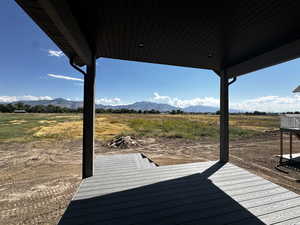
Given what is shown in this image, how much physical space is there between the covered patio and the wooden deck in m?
0.01

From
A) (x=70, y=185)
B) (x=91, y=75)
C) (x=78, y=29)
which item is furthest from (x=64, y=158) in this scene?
(x=78, y=29)

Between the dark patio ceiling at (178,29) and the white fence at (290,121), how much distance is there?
4534 mm

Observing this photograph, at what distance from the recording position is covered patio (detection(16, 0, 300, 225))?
66.9 inches

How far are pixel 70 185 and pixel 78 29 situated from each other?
3.54 metres

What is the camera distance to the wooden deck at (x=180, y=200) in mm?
1717

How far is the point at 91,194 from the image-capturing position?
7.34 ft

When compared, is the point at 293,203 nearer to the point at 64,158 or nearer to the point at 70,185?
the point at 70,185

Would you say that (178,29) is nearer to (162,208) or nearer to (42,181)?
(162,208)

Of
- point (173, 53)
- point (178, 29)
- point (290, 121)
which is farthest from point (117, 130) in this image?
point (178, 29)

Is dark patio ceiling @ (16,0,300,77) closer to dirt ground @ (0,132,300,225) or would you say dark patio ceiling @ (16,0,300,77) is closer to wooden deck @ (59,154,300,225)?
wooden deck @ (59,154,300,225)

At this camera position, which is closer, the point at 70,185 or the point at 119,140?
the point at 70,185

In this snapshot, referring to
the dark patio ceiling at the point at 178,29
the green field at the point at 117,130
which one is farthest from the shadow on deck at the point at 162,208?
the green field at the point at 117,130

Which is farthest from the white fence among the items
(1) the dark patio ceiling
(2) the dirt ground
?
(1) the dark patio ceiling

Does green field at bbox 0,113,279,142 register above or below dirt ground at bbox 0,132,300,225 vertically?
above
